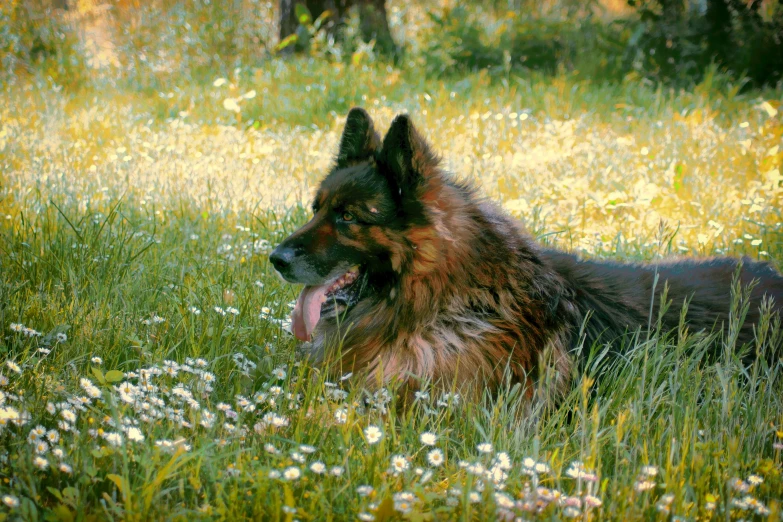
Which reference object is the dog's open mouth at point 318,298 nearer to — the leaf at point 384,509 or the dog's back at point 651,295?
the dog's back at point 651,295

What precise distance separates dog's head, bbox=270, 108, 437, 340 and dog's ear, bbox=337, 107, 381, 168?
17 centimetres

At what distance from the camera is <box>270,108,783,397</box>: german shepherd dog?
3285 mm

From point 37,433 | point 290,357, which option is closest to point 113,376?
point 37,433

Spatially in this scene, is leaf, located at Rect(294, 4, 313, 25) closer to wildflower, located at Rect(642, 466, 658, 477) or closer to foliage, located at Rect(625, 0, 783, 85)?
foliage, located at Rect(625, 0, 783, 85)

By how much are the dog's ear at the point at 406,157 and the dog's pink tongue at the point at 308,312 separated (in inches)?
26.1

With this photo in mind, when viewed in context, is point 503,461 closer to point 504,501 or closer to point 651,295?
point 504,501

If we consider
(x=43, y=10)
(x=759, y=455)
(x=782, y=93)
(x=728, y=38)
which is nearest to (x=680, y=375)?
(x=759, y=455)

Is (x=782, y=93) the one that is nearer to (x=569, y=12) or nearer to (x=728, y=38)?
(x=728, y=38)

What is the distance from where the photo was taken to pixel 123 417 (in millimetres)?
2475

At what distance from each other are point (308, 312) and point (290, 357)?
0.79 feet

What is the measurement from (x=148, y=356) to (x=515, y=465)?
1.72 metres

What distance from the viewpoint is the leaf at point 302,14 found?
39.9 feet

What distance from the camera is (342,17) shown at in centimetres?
1284

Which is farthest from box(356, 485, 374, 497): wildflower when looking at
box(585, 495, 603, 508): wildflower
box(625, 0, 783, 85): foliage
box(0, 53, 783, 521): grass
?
box(625, 0, 783, 85): foliage
